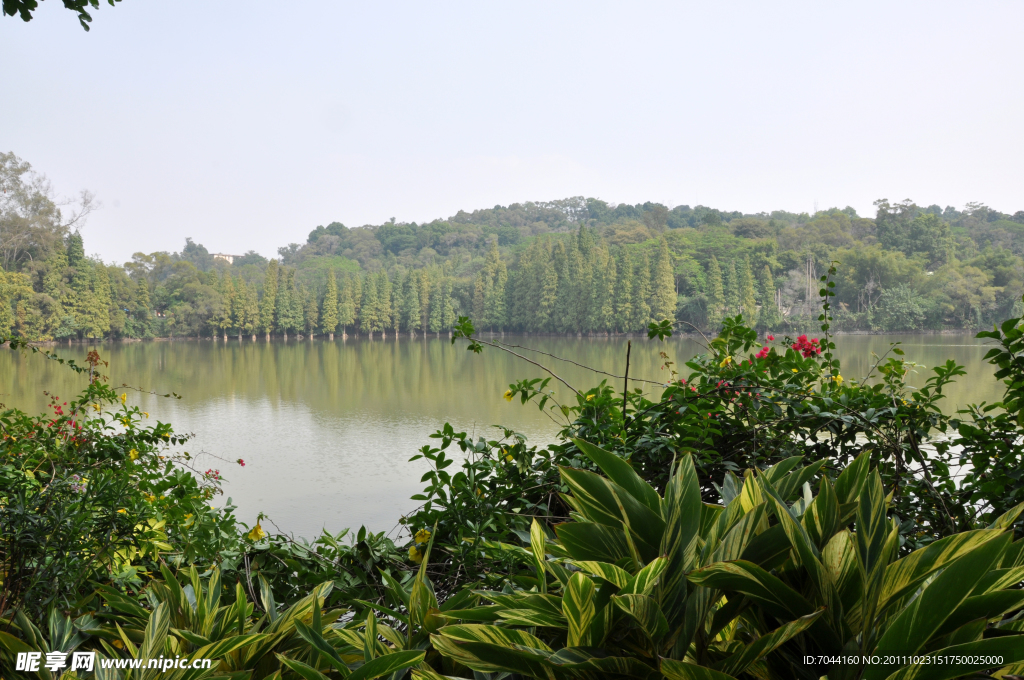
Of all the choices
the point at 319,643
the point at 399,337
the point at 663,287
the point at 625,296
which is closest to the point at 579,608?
the point at 319,643

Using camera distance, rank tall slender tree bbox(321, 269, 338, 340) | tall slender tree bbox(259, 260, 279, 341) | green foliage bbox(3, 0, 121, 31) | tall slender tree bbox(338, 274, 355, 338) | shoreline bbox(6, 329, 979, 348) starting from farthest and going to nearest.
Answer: tall slender tree bbox(338, 274, 355, 338), tall slender tree bbox(321, 269, 338, 340), tall slender tree bbox(259, 260, 279, 341), shoreline bbox(6, 329, 979, 348), green foliage bbox(3, 0, 121, 31)

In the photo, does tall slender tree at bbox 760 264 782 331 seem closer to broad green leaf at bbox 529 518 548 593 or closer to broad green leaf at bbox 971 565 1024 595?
broad green leaf at bbox 529 518 548 593

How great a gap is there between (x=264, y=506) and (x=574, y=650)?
5.88 metres

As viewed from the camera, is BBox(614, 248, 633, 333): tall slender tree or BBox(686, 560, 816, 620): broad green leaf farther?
BBox(614, 248, 633, 333): tall slender tree

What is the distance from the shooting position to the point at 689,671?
0.63 meters

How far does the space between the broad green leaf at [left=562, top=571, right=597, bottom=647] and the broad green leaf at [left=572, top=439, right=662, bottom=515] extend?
0.51 ft

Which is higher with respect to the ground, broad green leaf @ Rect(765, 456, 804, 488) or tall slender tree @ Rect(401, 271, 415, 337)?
tall slender tree @ Rect(401, 271, 415, 337)

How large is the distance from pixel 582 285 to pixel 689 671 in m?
37.8

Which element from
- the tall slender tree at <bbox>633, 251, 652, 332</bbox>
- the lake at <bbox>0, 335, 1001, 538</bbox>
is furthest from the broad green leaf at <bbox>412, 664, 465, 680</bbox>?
the tall slender tree at <bbox>633, 251, 652, 332</bbox>

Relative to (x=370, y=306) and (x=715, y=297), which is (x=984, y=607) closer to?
(x=715, y=297)

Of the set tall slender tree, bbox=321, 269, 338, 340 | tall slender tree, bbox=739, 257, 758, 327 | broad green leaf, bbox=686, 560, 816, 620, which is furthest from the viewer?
tall slender tree, bbox=321, 269, 338, 340

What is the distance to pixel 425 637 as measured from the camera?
94cm

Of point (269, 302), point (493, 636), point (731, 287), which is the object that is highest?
point (731, 287)

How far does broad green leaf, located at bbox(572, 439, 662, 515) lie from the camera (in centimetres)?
85
